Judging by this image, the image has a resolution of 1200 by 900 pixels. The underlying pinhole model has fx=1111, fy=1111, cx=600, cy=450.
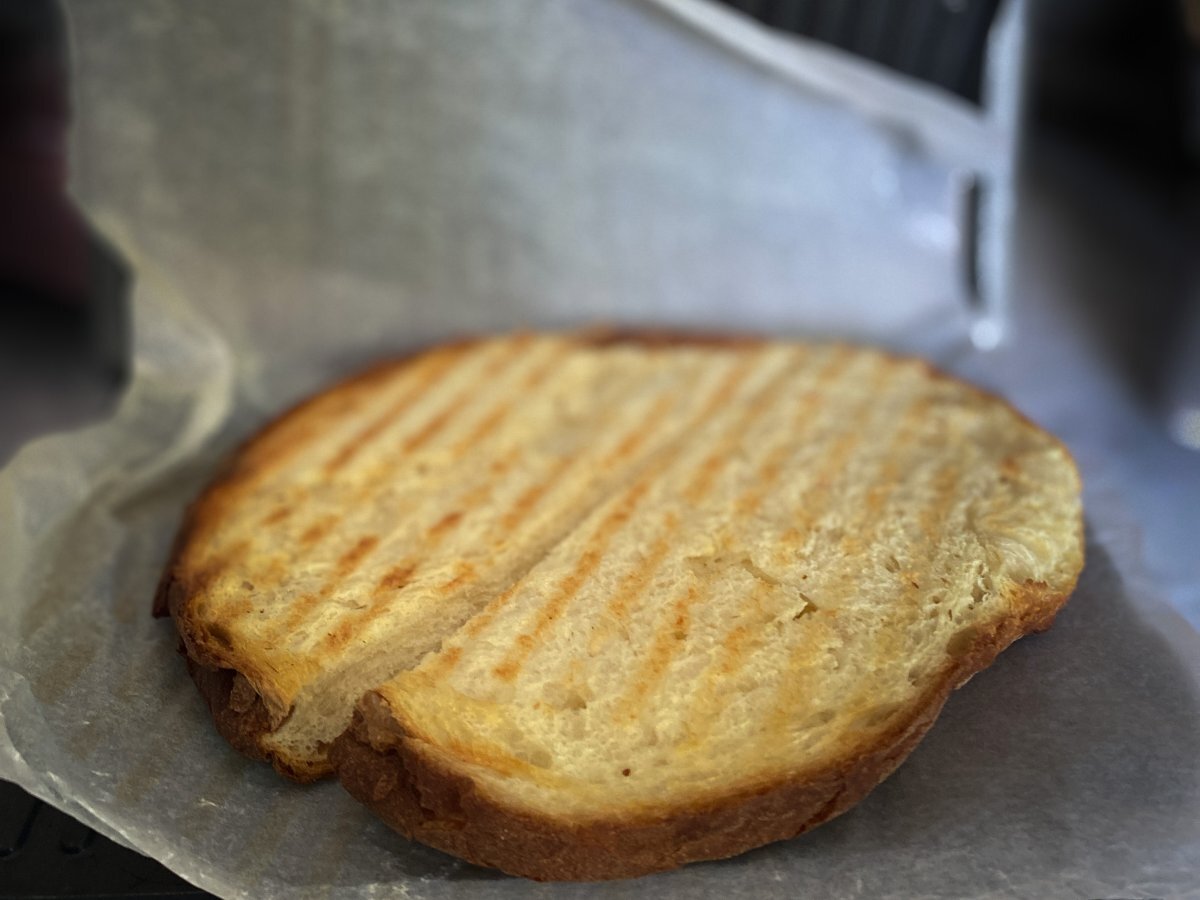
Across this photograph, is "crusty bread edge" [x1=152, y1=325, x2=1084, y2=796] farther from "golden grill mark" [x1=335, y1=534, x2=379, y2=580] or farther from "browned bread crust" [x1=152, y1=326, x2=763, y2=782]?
"golden grill mark" [x1=335, y1=534, x2=379, y2=580]

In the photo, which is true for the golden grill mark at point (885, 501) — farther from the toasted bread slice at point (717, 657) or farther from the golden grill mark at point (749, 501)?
the golden grill mark at point (749, 501)

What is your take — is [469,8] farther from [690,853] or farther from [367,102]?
[690,853]

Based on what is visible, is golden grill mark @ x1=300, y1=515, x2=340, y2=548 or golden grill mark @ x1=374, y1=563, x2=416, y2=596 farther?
golden grill mark @ x1=300, y1=515, x2=340, y2=548

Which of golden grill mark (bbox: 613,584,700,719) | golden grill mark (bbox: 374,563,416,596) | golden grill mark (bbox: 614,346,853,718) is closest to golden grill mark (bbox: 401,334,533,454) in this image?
golden grill mark (bbox: 374,563,416,596)

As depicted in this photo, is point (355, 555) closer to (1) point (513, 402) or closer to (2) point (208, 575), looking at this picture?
(2) point (208, 575)

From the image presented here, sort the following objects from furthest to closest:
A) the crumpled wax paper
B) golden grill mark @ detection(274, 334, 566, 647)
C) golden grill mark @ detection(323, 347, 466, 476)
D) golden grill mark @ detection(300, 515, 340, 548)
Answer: golden grill mark @ detection(323, 347, 466, 476)
golden grill mark @ detection(300, 515, 340, 548)
golden grill mark @ detection(274, 334, 566, 647)
the crumpled wax paper

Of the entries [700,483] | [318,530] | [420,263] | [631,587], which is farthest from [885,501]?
[420,263]
